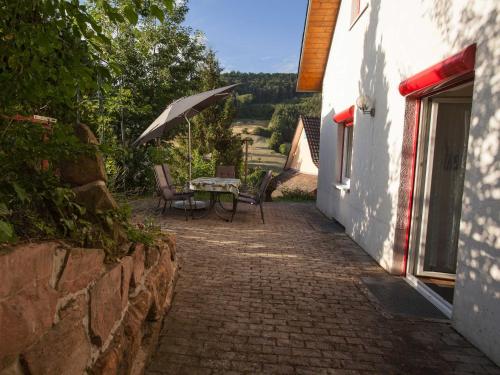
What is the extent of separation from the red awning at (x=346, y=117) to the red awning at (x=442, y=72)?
270 cm

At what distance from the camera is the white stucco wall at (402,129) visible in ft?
8.84

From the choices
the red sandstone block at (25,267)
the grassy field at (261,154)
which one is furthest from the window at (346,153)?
the grassy field at (261,154)

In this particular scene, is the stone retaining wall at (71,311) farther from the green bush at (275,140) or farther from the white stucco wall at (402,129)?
the green bush at (275,140)

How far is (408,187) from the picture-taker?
439cm

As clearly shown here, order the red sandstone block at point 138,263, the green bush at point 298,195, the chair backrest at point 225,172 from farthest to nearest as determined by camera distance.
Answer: the green bush at point 298,195, the chair backrest at point 225,172, the red sandstone block at point 138,263

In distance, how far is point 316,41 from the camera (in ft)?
31.5

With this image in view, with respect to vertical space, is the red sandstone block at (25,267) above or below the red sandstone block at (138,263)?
above

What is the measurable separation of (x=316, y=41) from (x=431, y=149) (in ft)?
21.0

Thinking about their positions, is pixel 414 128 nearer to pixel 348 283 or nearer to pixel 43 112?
pixel 348 283

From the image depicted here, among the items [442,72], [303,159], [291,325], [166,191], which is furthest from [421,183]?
[303,159]

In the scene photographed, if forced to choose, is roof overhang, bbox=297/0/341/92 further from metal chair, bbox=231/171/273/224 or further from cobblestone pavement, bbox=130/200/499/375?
cobblestone pavement, bbox=130/200/499/375

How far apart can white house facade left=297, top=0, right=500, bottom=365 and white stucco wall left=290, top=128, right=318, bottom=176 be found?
1143 cm

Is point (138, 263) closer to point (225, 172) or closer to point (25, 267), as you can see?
point (25, 267)

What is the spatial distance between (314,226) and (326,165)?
2.50 meters
